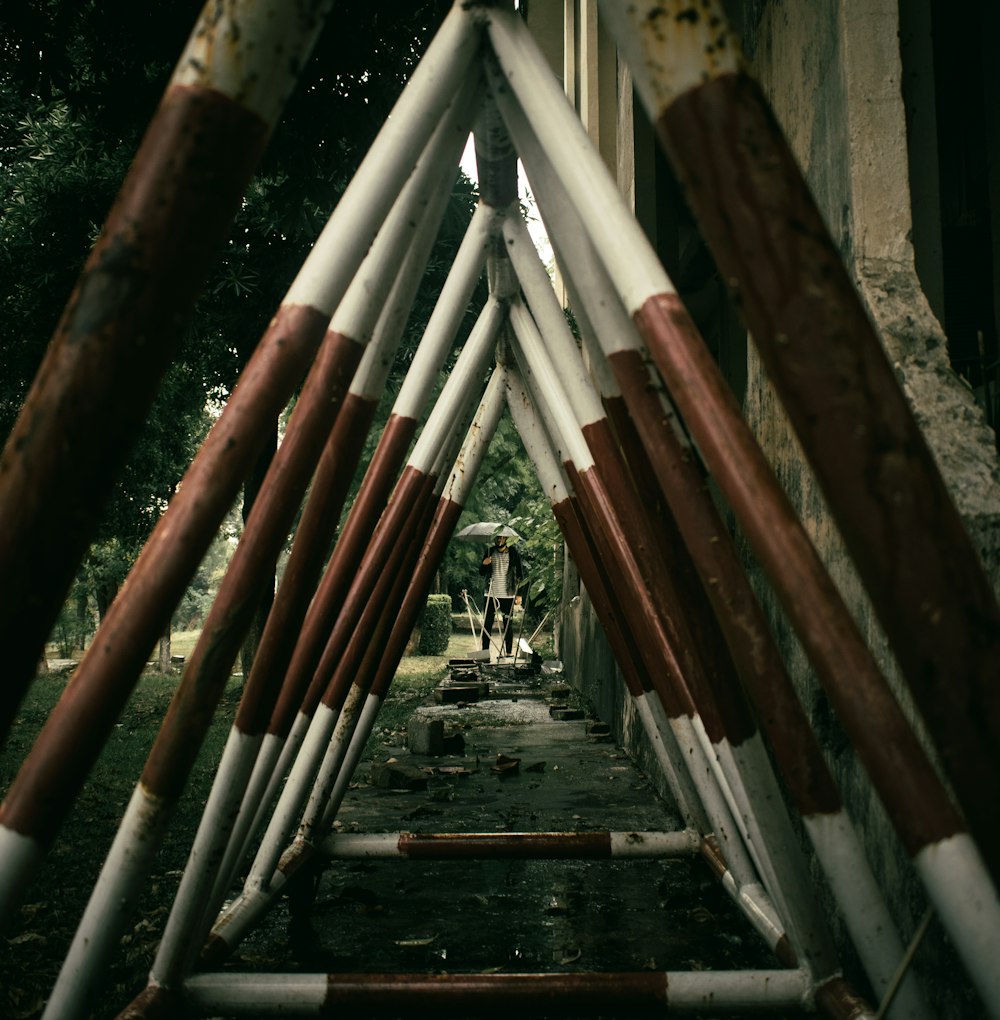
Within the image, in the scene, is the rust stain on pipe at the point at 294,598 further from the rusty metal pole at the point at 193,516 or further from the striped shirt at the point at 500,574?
the striped shirt at the point at 500,574

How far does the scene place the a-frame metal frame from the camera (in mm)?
855

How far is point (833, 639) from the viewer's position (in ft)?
3.39

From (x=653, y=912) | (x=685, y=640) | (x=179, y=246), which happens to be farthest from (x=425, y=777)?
(x=179, y=246)

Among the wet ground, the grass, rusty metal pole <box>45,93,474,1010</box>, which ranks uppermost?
rusty metal pole <box>45,93,474,1010</box>

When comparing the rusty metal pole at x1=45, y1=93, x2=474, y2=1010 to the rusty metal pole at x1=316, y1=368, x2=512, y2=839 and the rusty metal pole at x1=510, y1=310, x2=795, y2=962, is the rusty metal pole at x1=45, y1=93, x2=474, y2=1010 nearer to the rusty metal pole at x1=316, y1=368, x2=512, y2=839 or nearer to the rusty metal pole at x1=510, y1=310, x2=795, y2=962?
the rusty metal pole at x1=510, y1=310, x2=795, y2=962

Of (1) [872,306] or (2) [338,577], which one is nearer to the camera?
(1) [872,306]

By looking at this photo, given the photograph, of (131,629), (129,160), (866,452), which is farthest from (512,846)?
(129,160)

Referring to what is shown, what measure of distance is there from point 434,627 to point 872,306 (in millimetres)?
16349

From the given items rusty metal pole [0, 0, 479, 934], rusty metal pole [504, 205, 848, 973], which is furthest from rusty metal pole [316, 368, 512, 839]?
rusty metal pole [0, 0, 479, 934]

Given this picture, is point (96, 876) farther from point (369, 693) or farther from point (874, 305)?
point (874, 305)

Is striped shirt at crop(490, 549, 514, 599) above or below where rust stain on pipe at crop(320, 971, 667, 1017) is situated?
above

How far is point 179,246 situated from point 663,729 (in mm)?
2371

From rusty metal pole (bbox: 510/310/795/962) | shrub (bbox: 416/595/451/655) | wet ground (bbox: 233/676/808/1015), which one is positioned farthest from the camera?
shrub (bbox: 416/595/451/655)

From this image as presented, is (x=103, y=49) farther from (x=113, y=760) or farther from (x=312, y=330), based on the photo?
(x=113, y=760)
